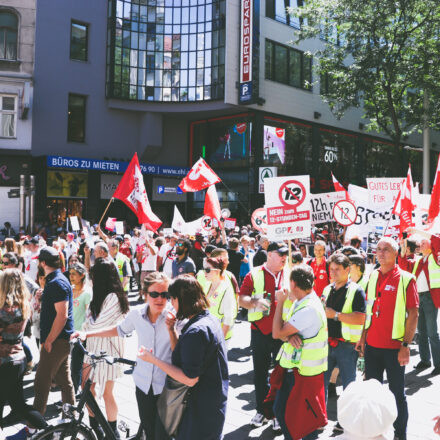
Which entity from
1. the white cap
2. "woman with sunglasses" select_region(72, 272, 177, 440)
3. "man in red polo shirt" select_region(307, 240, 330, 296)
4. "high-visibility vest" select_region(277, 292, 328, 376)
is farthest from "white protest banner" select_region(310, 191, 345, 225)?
the white cap

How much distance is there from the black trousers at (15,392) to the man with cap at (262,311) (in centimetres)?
232

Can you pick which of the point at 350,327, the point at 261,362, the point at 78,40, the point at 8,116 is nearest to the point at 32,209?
the point at 8,116

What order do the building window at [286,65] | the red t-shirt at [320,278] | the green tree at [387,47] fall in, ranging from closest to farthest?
the red t-shirt at [320,278] < the green tree at [387,47] < the building window at [286,65]

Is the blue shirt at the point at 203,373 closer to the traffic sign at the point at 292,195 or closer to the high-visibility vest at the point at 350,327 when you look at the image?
the high-visibility vest at the point at 350,327

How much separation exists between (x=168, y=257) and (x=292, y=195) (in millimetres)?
5514

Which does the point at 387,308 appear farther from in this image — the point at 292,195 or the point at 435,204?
the point at 292,195

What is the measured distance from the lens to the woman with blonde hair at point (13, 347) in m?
4.61

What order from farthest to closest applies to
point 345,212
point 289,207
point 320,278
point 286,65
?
point 286,65 → point 345,212 → point 320,278 → point 289,207

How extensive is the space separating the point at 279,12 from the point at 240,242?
851 inches

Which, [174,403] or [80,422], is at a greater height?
[174,403]

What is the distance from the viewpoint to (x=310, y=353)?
4.35 m

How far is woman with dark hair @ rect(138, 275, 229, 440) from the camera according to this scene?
11.1ft

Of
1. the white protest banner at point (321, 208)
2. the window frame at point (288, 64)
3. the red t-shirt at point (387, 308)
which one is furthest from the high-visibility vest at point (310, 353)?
the window frame at point (288, 64)

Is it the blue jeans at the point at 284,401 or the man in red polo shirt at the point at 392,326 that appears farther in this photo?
the man in red polo shirt at the point at 392,326
